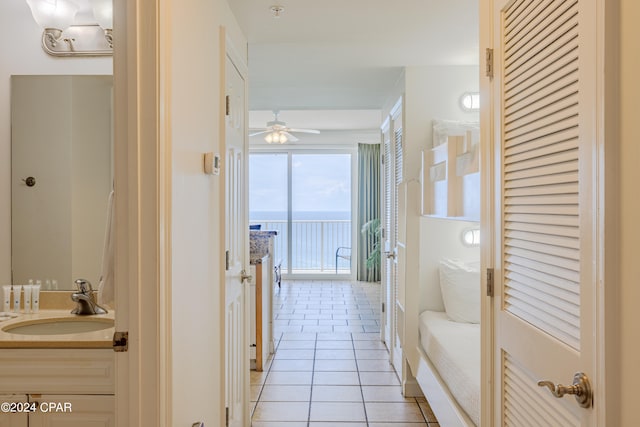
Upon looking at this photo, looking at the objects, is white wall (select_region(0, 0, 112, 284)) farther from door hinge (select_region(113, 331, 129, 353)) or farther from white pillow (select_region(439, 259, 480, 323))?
white pillow (select_region(439, 259, 480, 323))

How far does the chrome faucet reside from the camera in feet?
6.82

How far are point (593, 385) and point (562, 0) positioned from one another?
0.92 metres

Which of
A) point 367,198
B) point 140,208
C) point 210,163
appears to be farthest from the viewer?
point 367,198

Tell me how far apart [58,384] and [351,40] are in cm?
238

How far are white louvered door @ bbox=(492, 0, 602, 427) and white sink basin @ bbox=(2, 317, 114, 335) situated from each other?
61.4 inches

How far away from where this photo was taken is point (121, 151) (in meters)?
1.40

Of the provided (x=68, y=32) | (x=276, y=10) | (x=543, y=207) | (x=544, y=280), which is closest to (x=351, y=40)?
(x=276, y=10)

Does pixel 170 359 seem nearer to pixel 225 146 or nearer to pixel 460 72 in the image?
pixel 225 146

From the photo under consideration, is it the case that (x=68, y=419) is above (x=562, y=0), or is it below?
below

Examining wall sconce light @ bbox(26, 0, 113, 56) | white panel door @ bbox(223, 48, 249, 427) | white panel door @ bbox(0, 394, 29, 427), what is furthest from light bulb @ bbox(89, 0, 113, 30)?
white panel door @ bbox(0, 394, 29, 427)

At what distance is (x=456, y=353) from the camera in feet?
8.66

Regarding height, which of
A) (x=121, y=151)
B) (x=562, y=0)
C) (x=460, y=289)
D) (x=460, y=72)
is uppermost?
(x=460, y=72)

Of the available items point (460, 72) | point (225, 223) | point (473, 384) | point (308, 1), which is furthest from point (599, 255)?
point (460, 72)

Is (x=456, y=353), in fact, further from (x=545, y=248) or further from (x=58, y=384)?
(x=58, y=384)
